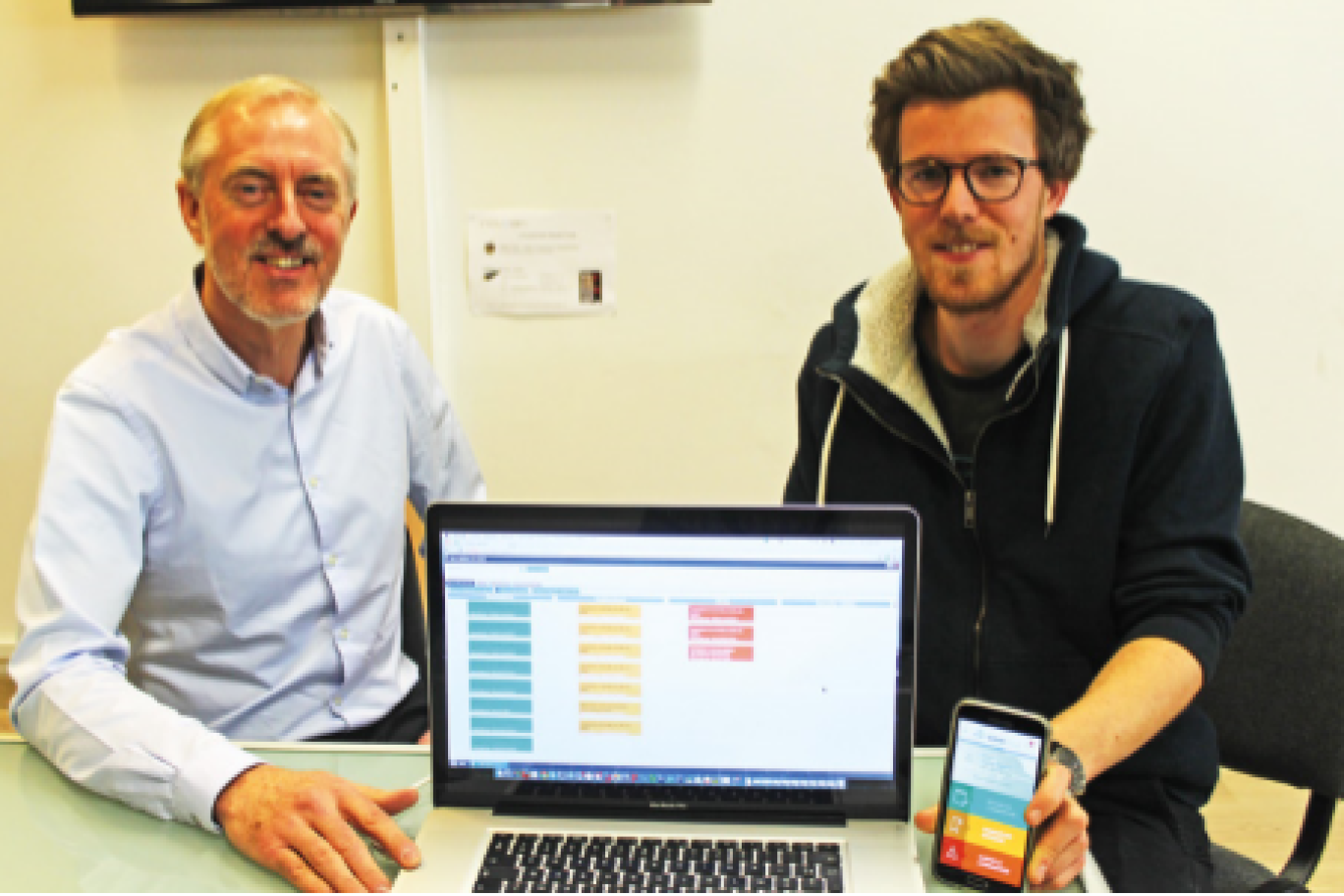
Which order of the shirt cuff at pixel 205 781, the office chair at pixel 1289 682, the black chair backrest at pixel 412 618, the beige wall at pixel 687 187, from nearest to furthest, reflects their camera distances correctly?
the shirt cuff at pixel 205 781 → the office chair at pixel 1289 682 → the black chair backrest at pixel 412 618 → the beige wall at pixel 687 187

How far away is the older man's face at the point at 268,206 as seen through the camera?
4.75 ft

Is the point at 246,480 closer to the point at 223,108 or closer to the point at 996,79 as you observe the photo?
the point at 223,108

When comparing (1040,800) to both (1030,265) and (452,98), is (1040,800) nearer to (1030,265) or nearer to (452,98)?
(1030,265)

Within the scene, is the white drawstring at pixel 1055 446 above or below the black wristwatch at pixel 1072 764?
above

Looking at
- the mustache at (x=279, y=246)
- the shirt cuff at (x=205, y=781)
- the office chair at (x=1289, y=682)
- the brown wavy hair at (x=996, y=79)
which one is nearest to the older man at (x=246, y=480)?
the mustache at (x=279, y=246)

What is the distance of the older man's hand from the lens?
37.7 inches

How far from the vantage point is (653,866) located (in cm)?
94

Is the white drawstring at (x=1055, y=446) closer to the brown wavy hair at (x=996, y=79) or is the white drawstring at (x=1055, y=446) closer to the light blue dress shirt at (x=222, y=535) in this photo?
the brown wavy hair at (x=996, y=79)

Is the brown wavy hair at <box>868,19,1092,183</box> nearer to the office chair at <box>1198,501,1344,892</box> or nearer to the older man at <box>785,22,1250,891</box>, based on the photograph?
Answer: the older man at <box>785,22,1250,891</box>

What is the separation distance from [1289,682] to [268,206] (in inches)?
59.2

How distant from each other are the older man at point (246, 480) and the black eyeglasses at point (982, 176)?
801 millimetres

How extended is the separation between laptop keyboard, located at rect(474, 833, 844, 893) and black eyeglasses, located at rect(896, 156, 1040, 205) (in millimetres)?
792

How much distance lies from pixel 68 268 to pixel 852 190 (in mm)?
1797

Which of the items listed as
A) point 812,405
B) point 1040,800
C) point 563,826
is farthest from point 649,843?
point 812,405
